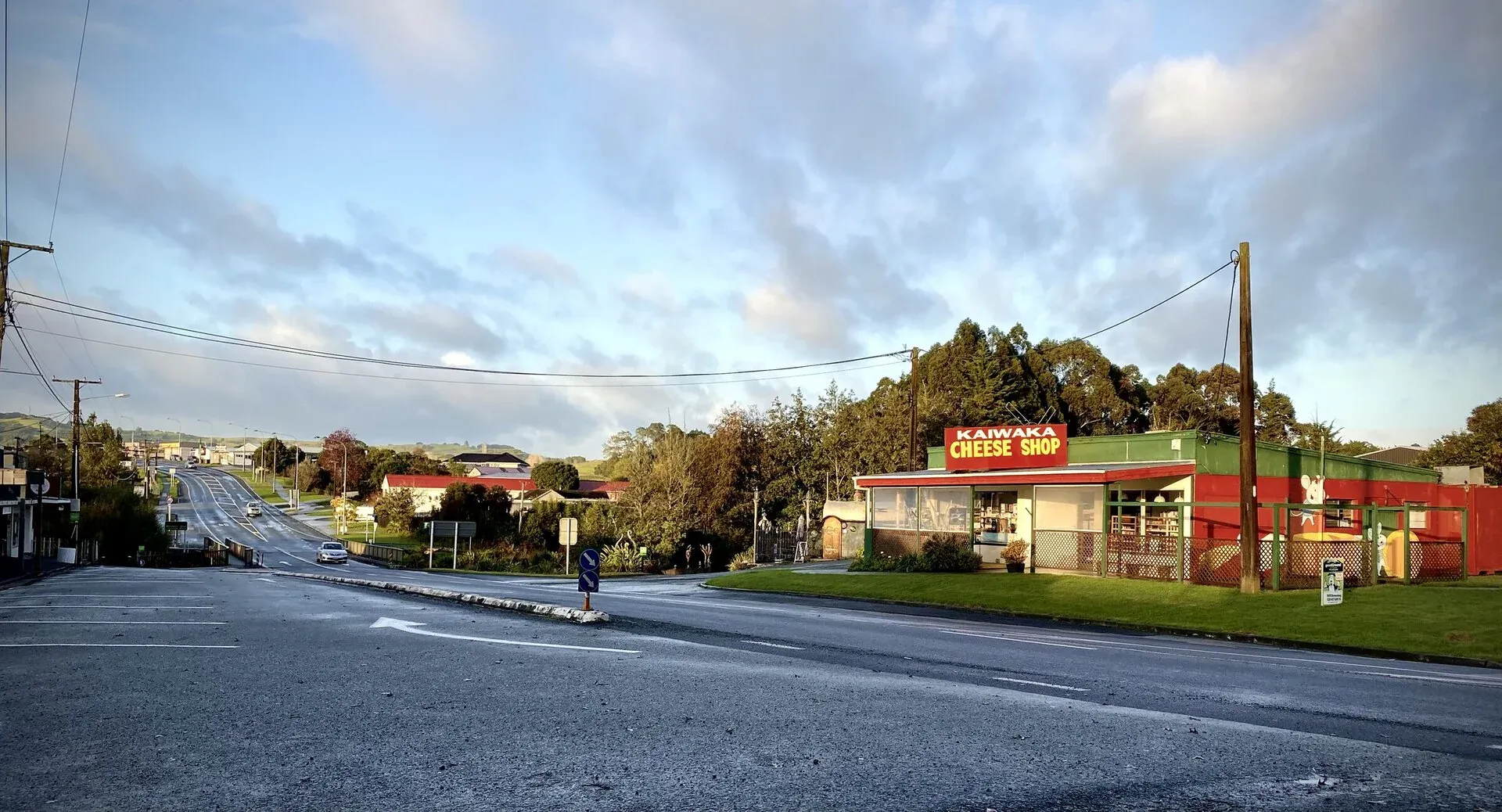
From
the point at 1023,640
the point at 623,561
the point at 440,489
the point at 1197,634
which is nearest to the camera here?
the point at 1023,640

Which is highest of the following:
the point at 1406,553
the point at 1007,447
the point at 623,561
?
the point at 1007,447

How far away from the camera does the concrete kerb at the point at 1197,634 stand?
16.4m

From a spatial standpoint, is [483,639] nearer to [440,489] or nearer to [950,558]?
[950,558]

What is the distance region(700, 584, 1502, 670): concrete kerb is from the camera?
53.9 feet

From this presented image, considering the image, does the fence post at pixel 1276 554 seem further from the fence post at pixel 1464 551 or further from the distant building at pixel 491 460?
the distant building at pixel 491 460

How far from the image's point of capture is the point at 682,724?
715 cm

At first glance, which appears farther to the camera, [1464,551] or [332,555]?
[332,555]

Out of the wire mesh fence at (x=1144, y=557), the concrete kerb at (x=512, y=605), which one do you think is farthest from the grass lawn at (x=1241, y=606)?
the concrete kerb at (x=512, y=605)

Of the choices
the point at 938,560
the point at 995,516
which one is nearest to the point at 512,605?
the point at 938,560

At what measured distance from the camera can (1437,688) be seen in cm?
1155

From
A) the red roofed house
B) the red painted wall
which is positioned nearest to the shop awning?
the red painted wall

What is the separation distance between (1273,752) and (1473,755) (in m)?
1.76

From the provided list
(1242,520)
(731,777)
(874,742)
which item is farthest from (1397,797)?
(1242,520)

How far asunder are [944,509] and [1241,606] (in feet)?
45.4
